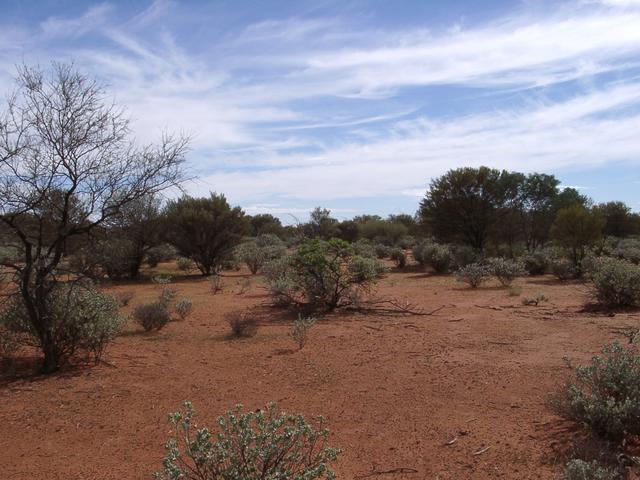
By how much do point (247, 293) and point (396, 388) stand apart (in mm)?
11895

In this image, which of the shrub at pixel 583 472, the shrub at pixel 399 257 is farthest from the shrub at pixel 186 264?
the shrub at pixel 583 472

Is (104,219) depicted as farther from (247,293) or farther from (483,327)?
(247,293)

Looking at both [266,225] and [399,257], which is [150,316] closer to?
[399,257]

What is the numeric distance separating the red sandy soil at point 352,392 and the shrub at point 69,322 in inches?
16.7

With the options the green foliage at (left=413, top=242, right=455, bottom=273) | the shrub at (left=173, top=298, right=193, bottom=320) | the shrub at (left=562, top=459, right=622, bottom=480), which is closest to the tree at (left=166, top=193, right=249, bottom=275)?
the green foliage at (left=413, top=242, right=455, bottom=273)

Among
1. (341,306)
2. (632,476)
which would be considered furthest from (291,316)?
(632,476)

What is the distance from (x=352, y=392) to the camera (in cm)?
707

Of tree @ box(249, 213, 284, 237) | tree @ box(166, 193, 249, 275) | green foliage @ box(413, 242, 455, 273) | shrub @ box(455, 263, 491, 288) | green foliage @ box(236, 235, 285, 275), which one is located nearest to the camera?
shrub @ box(455, 263, 491, 288)

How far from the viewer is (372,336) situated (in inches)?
421

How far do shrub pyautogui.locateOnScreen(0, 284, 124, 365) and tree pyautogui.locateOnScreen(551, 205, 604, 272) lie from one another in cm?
2159

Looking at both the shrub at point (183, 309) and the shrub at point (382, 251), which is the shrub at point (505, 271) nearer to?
the shrub at point (183, 309)

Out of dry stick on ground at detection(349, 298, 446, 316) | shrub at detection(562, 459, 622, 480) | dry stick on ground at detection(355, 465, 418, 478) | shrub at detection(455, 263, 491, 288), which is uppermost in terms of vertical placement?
shrub at detection(455, 263, 491, 288)

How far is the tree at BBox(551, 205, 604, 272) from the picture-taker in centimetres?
2469

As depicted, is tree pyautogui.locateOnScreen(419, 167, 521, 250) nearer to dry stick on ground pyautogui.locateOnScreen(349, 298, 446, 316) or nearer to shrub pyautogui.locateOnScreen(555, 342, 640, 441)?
dry stick on ground pyautogui.locateOnScreen(349, 298, 446, 316)
